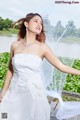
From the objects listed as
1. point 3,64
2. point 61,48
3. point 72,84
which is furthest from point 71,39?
point 3,64

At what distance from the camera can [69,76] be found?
380 centimetres

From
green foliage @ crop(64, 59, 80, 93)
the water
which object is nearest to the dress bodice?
the water

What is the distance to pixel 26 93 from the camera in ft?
6.36

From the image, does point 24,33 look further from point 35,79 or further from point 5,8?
point 5,8

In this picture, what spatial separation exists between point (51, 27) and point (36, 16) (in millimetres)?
832

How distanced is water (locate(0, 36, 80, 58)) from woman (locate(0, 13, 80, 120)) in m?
0.81

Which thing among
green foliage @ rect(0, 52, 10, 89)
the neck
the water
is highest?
the neck

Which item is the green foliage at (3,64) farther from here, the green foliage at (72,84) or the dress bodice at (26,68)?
the dress bodice at (26,68)

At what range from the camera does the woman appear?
190cm

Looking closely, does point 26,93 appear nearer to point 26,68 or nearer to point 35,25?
point 26,68

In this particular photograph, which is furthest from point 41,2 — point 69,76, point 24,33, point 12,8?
point 24,33

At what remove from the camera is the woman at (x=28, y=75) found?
1902 millimetres

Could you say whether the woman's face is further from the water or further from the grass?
the grass

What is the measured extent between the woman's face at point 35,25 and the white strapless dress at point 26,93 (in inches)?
5.3
